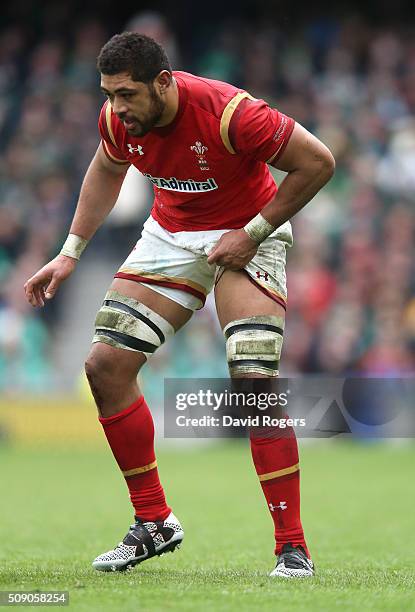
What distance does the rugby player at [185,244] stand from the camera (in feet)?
17.9

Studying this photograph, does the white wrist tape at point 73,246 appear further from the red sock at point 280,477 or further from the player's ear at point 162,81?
the red sock at point 280,477

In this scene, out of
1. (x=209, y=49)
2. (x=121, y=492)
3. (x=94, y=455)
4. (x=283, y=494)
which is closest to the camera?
(x=283, y=494)

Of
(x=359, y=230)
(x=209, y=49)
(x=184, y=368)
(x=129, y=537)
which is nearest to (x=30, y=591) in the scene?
(x=129, y=537)

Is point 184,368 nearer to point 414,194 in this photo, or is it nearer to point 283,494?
point 414,194

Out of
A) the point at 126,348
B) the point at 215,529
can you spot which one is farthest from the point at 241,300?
the point at 215,529

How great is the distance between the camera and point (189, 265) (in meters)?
5.88

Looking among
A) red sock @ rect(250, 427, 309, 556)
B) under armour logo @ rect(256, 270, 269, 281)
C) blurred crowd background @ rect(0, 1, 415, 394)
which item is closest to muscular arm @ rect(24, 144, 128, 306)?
under armour logo @ rect(256, 270, 269, 281)

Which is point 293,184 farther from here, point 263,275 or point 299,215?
point 299,215

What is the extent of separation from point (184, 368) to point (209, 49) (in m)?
6.32

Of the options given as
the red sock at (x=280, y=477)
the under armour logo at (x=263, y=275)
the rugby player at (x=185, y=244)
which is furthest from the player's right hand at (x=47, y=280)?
the red sock at (x=280, y=477)

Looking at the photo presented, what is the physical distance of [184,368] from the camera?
49.5 ft

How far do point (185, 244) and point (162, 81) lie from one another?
0.84 metres

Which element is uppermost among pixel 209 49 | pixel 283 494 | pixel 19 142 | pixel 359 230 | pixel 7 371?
pixel 209 49

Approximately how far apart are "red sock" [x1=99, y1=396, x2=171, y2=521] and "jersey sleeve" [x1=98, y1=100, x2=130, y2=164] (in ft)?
3.97
